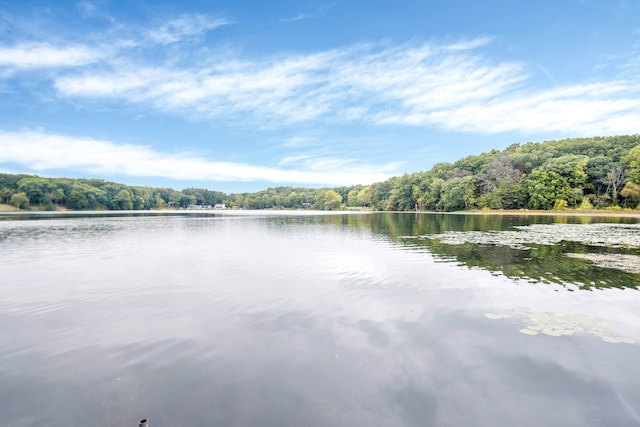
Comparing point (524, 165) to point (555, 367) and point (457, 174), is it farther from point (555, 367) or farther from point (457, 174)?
point (555, 367)

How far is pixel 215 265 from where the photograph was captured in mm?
14602

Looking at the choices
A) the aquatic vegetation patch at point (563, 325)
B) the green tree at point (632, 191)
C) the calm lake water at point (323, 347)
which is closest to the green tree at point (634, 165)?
the green tree at point (632, 191)

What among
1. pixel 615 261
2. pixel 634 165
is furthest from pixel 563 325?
pixel 634 165

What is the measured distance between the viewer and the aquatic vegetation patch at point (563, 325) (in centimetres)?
662

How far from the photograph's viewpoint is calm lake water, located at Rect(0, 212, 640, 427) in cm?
437

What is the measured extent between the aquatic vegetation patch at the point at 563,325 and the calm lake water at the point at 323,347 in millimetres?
44

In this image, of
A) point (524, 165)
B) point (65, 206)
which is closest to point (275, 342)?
point (524, 165)

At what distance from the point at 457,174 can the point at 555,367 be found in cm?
11351

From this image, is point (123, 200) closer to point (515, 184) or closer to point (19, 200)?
point (19, 200)

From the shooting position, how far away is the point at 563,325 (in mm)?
7062

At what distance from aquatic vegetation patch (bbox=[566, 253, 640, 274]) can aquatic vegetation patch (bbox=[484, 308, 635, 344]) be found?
7.28 metres

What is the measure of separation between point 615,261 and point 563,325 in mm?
10172

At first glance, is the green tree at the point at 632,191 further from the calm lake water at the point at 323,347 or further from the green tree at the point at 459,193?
the calm lake water at the point at 323,347

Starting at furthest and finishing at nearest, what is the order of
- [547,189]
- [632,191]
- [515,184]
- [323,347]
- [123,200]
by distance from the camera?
[123,200]
[515,184]
[547,189]
[632,191]
[323,347]
